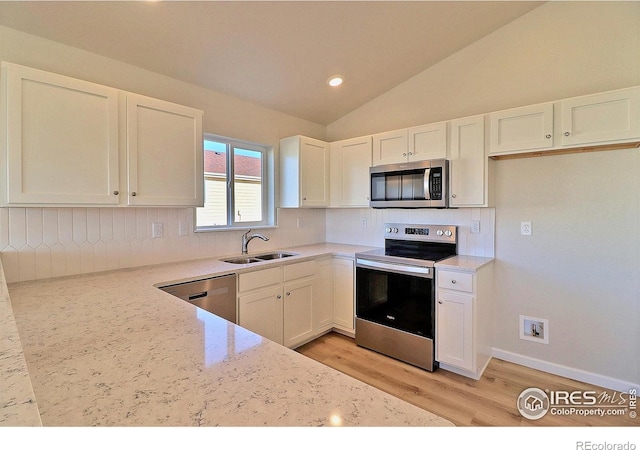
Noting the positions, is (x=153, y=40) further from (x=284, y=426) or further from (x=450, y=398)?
(x=450, y=398)

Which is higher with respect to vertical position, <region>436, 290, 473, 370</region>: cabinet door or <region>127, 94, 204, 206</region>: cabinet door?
<region>127, 94, 204, 206</region>: cabinet door

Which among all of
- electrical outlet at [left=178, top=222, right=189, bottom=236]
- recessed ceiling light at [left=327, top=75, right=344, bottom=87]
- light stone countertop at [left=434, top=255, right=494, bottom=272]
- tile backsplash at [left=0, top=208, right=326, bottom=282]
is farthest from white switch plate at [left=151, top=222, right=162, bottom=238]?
light stone countertop at [left=434, top=255, right=494, bottom=272]

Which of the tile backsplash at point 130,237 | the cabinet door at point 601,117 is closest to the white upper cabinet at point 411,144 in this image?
the tile backsplash at point 130,237

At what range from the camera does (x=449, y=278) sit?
2.41 metres

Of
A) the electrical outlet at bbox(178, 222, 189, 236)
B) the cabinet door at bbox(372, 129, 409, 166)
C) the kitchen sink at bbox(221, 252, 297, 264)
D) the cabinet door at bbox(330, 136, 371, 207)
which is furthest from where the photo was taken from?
the cabinet door at bbox(330, 136, 371, 207)

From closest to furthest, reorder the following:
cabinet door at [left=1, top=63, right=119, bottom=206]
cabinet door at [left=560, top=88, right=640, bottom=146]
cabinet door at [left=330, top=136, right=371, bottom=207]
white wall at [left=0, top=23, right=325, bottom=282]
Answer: cabinet door at [left=1, top=63, right=119, bottom=206] → white wall at [left=0, top=23, right=325, bottom=282] → cabinet door at [left=560, top=88, right=640, bottom=146] → cabinet door at [left=330, top=136, right=371, bottom=207]

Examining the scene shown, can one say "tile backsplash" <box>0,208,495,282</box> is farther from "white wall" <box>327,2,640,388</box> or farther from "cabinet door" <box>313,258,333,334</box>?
"cabinet door" <box>313,258,333,334</box>

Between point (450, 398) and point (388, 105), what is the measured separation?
9.38ft

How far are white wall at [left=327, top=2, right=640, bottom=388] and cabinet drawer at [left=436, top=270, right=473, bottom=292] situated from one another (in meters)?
0.62

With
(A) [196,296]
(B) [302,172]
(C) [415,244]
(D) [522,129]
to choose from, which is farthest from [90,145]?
(D) [522,129]

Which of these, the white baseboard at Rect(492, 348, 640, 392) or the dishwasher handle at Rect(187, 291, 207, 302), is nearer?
the dishwasher handle at Rect(187, 291, 207, 302)

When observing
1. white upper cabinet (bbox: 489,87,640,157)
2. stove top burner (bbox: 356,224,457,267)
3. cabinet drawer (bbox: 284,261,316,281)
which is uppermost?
white upper cabinet (bbox: 489,87,640,157)

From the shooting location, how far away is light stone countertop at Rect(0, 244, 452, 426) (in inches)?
24.9
